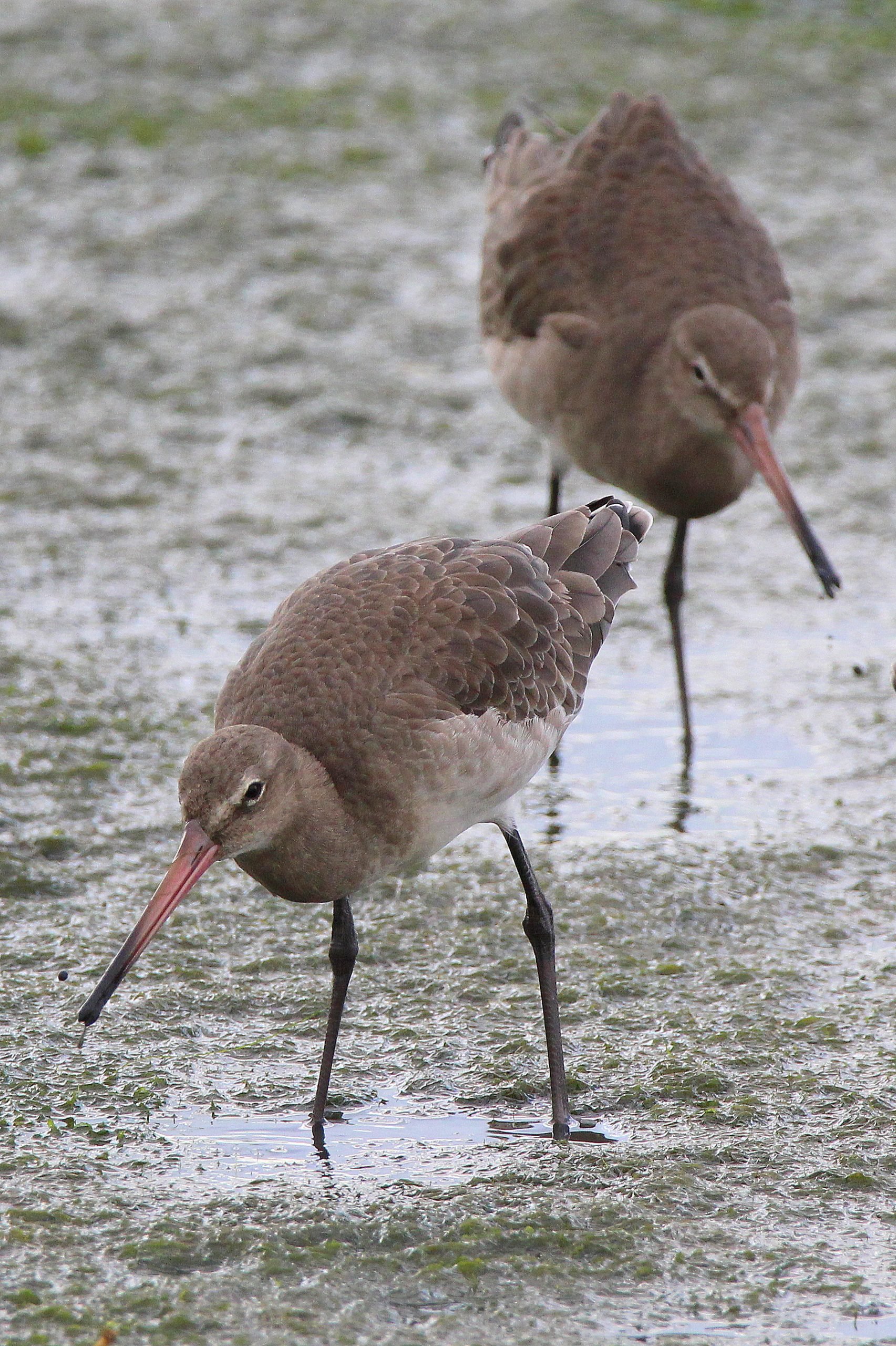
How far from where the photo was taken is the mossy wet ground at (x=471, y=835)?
3.89 meters

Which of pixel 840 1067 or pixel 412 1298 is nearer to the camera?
pixel 412 1298

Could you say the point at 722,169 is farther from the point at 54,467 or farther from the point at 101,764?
the point at 101,764

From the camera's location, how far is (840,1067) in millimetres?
4594

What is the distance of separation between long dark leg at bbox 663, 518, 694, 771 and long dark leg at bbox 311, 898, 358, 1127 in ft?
6.51

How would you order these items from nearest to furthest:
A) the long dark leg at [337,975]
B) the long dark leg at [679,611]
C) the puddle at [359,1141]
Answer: the puddle at [359,1141] → the long dark leg at [337,975] → the long dark leg at [679,611]

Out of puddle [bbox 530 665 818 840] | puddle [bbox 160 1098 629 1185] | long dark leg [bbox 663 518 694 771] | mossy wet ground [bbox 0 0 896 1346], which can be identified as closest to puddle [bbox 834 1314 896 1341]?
mossy wet ground [bbox 0 0 896 1346]

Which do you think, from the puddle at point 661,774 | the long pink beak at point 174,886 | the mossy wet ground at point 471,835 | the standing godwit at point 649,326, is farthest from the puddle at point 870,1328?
the standing godwit at point 649,326

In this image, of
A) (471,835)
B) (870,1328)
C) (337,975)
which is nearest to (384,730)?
(337,975)

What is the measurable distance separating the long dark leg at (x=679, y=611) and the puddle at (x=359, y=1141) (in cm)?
203

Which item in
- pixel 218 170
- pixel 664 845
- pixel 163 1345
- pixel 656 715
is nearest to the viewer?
pixel 163 1345

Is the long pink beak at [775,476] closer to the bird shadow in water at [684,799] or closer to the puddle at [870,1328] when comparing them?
the bird shadow in water at [684,799]

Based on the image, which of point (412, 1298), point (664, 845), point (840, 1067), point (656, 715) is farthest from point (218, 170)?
point (412, 1298)

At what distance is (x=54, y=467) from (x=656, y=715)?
273 cm

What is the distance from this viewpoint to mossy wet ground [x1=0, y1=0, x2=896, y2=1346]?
3887 millimetres
